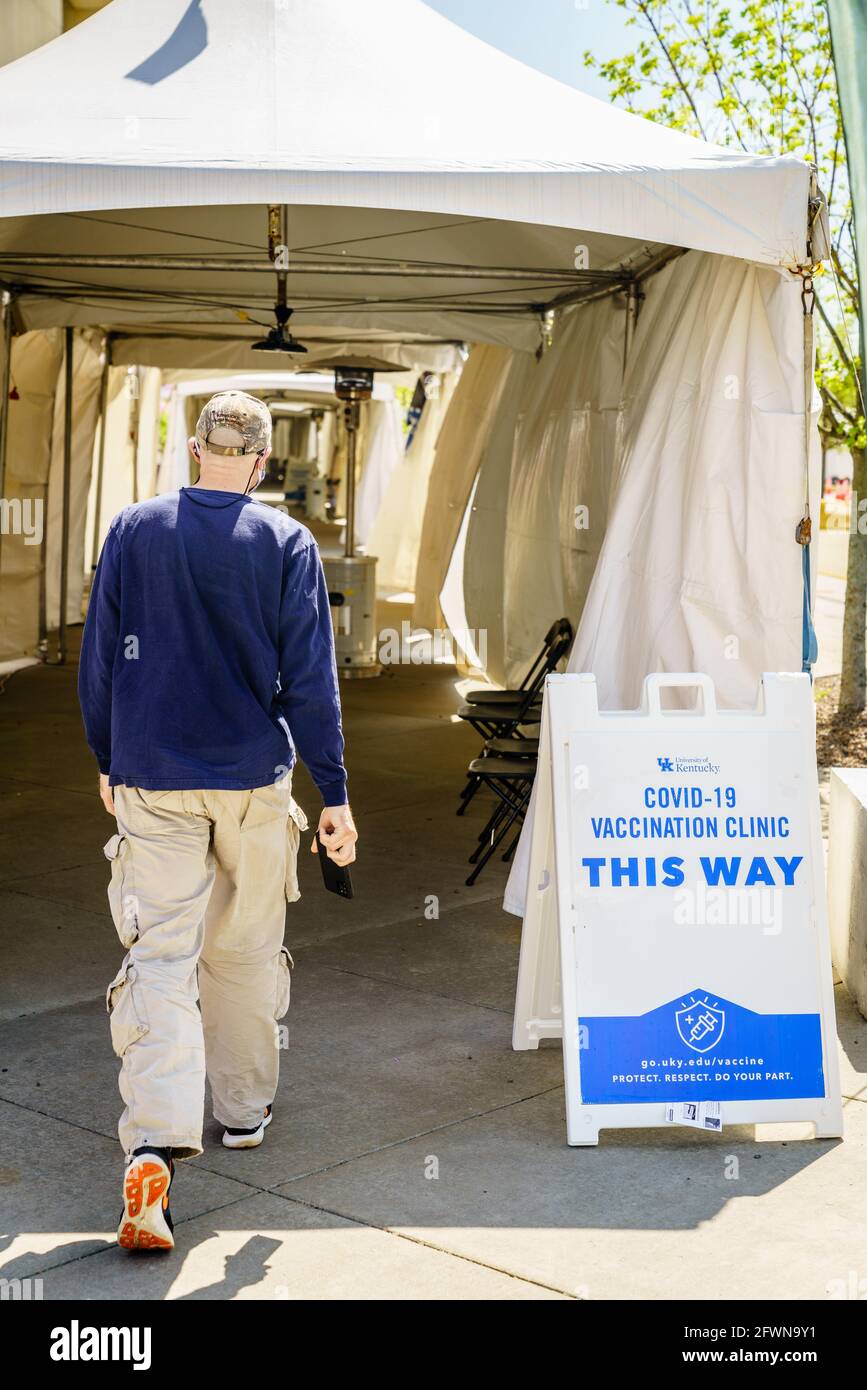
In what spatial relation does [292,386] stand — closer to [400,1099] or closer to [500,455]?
[500,455]

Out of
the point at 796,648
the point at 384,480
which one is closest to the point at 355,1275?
the point at 796,648

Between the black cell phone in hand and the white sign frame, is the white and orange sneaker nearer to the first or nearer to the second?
the black cell phone in hand

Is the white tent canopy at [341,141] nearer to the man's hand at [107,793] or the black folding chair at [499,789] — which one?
the man's hand at [107,793]

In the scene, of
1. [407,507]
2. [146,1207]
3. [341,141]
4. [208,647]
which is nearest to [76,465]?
[407,507]

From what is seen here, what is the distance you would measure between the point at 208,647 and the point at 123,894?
61cm

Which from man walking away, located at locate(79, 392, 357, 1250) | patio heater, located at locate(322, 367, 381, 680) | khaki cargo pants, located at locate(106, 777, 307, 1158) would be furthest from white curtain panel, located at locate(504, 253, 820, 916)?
patio heater, located at locate(322, 367, 381, 680)

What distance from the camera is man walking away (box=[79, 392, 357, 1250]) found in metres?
3.55

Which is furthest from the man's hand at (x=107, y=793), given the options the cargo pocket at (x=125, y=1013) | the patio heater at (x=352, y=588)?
the patio heater at (x=352, y=588)

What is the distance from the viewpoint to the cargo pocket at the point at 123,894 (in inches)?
142

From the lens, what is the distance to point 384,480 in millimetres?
19797

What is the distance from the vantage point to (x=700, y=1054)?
13.5ft

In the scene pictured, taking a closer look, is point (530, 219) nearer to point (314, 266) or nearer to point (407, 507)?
point (314, 266)

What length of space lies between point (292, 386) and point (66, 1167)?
16.7 m
